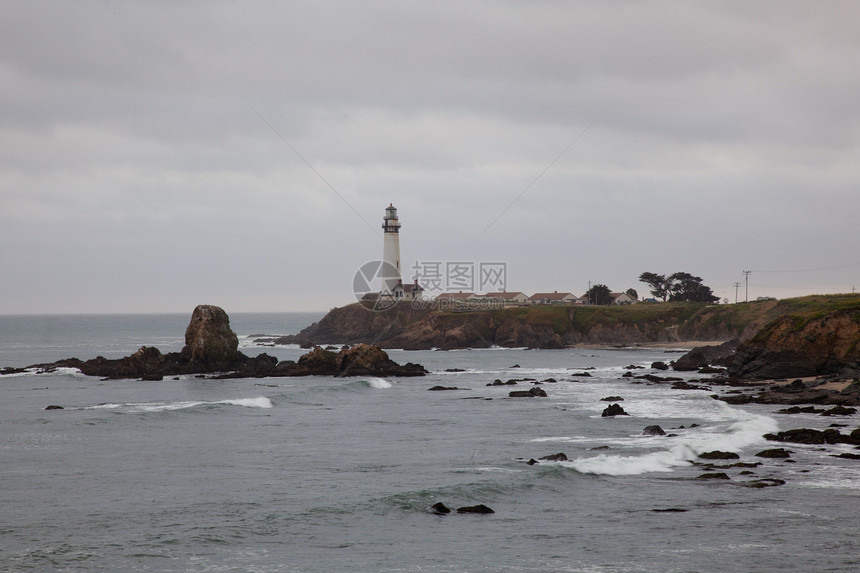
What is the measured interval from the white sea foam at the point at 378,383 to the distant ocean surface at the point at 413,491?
13.8m

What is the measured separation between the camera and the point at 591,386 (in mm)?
56656

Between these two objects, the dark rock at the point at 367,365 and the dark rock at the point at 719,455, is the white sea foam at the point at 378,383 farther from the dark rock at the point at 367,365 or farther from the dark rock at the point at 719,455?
the dark rock at the point at 719,455

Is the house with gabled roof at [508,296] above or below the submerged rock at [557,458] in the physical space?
above

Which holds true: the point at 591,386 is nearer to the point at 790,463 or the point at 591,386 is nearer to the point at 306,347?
the point at 790,463

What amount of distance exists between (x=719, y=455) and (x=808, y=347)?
96.8 ft

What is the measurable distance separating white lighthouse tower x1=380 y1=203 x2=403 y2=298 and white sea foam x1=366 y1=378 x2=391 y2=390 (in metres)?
59.5

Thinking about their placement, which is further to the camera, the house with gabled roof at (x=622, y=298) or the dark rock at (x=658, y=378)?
the house with gabled roof at (x=622, y=298)

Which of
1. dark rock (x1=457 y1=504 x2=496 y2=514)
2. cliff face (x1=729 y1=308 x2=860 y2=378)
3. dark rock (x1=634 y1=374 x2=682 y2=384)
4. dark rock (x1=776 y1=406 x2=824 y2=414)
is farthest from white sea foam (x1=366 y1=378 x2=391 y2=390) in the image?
dark rock (x1=457 y1=504 x2=496 y2=514)

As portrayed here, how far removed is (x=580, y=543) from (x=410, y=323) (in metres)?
103

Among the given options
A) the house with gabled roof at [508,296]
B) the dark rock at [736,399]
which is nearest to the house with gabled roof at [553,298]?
the house with gabled roof at [508,296]

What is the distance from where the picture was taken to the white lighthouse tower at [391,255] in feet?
394

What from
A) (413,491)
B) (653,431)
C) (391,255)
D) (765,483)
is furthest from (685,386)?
(391,255)

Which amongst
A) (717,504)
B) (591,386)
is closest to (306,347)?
(591,386)

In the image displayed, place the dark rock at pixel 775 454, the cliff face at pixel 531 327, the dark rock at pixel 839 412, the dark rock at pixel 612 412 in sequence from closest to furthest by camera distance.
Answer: the dark rock at pixel 775 454
the dark rock at pixel 839 412
the dark rock at pixel 612 412
the cliff face at pixel 531 327
